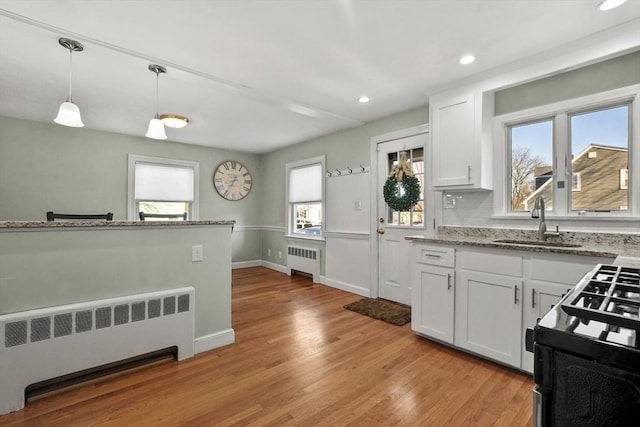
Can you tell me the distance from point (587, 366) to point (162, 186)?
5886 millimetres

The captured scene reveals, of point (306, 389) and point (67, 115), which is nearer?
point (306, 389)

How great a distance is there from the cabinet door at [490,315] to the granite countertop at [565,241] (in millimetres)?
248

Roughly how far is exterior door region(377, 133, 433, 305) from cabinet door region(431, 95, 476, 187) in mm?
494

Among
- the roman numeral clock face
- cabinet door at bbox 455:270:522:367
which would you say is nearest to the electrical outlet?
cabinet door at bbox 455:270:522:367

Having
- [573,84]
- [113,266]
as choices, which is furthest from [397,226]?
[113,266]

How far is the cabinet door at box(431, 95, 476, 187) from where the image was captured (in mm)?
2863

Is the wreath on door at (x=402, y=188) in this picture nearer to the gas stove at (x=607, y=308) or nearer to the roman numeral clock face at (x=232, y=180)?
the gas stove at (x=607, y=308)

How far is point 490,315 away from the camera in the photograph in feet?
7.46

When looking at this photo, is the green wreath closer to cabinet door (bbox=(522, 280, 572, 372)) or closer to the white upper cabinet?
the white upper cabinet

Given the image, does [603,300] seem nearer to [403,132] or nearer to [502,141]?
[502,141]

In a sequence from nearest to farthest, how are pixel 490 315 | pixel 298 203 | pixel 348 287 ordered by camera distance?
pixel 490 315
pixel 348 287
pixel 298 203

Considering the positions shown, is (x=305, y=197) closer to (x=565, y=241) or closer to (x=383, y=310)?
(x=383, y=310)

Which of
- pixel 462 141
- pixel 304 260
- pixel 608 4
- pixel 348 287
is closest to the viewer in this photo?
pixel 608 4

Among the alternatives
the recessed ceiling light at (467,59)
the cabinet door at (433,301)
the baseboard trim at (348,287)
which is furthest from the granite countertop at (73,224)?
the recessed ceiling light at (467,59)
